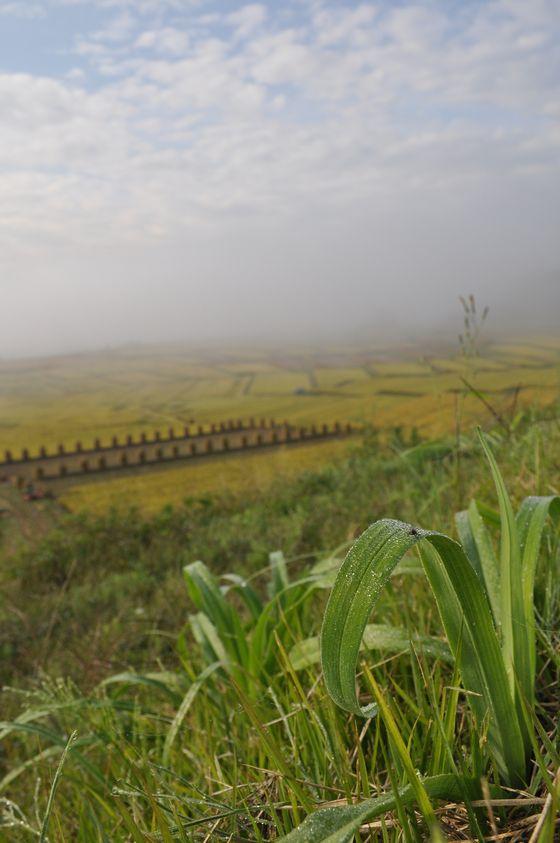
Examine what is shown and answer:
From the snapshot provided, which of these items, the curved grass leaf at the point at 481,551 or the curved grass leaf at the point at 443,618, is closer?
the curved grass leaf at the point at 443,618

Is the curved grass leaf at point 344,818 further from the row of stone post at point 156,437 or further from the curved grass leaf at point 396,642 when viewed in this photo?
the row of stone post at point 156,437

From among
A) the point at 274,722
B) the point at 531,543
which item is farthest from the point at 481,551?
the point at 274,722

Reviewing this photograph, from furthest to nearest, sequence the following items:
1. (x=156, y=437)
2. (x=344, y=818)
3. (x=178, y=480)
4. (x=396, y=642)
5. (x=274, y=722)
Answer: (x=156, y=437), (x=178, y=480), (x=396, y=642), (x=274, y=722), (x=344, y=818)

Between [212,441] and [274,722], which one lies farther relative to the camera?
[212,441]

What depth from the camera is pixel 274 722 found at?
1.17 m

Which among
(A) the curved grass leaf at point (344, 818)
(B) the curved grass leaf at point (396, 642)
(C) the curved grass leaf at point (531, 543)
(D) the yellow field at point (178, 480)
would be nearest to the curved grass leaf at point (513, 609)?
(C) the curved grass leaf at point (531, 543)

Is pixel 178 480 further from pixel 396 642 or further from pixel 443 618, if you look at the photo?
pixel 443 618

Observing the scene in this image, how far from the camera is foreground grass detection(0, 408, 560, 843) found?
90 cm

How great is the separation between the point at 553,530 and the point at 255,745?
→ 1.17m

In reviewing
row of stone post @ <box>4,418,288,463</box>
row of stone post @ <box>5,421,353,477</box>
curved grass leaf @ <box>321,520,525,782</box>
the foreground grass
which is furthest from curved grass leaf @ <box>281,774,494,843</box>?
row of stone post @ <box>4,418,288,463</box>

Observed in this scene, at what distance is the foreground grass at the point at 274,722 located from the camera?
2.96ft

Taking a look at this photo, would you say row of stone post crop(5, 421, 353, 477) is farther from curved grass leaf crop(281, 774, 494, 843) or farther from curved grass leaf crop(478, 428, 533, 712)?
curved grass leaf crop(281, 774, 494, 843)

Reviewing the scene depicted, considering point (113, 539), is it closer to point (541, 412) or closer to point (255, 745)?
point (541, 412)

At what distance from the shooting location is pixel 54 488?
21.6m
